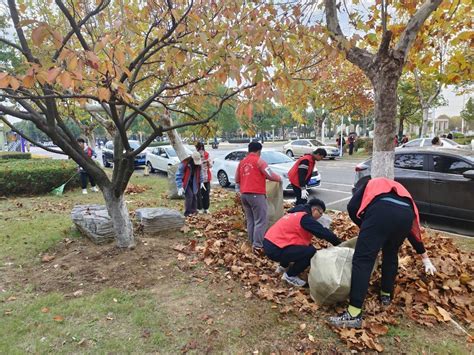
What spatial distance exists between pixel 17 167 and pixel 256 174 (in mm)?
8876

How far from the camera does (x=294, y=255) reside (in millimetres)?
3652

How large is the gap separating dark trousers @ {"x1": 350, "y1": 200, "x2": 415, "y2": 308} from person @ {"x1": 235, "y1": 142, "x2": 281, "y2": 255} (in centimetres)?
183

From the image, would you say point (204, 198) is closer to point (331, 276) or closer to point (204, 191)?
point (204, 191)

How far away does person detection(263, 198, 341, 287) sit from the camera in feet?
11.8

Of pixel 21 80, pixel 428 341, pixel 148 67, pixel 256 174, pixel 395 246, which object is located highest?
pixel 148 67

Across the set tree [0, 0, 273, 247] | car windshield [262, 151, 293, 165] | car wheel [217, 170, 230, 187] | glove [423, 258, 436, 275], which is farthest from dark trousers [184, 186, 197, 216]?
car wheel [217, 170, 230, 187]

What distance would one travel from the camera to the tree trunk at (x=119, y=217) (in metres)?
4.55

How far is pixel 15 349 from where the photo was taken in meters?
2.79

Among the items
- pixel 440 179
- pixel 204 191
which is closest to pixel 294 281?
pixel 204 191

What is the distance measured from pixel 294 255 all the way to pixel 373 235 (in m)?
0.95

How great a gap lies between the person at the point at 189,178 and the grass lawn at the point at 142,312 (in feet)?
6.20

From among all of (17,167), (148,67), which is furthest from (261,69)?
(17,167)

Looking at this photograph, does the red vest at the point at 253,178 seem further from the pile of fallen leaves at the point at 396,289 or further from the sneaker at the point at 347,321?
the sneaker at the point at 347,321

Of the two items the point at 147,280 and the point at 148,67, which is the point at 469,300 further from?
the point at 148,67
